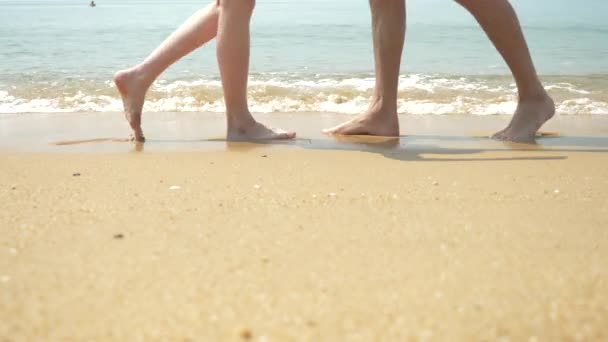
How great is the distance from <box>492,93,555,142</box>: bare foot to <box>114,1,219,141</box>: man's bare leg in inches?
48.7

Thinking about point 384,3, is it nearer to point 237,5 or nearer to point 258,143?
point 237,5

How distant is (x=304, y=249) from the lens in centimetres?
104

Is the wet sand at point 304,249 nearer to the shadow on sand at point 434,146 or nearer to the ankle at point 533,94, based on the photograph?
the shadow on sand at point 434,146

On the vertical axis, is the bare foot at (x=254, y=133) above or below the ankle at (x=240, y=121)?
below

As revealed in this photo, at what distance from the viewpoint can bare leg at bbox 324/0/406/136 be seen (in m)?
2.59

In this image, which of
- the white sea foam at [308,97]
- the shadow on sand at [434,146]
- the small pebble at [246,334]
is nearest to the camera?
the small pebble at [246,334]

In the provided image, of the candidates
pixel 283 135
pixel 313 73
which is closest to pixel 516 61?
pixel 283 135

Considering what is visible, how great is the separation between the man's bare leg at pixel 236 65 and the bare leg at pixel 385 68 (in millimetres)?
305

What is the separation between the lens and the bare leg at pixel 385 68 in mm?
2592

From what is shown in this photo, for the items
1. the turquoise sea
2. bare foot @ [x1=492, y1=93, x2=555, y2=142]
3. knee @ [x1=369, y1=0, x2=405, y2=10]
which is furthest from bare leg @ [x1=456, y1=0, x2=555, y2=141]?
the turquoise sea

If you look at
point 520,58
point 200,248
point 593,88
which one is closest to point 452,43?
point 593,88

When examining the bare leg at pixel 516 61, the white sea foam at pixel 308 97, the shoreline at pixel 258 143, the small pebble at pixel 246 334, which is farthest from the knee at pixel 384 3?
the small pebble at pixel 246 334

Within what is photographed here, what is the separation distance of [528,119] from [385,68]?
60 centimetres

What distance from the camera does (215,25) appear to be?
2.72m
